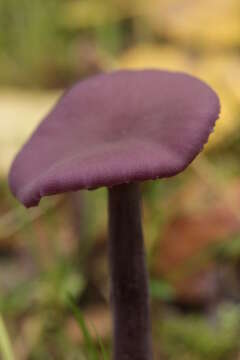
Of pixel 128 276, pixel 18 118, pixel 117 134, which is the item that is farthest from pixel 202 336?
pixel 18 118

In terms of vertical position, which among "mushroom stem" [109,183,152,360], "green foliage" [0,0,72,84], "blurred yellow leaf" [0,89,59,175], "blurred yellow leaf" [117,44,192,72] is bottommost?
"green foliage" [0,0,72,84]

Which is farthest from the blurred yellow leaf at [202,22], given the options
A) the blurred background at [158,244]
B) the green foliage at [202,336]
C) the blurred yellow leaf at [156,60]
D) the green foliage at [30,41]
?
the green foliage at [202,336]

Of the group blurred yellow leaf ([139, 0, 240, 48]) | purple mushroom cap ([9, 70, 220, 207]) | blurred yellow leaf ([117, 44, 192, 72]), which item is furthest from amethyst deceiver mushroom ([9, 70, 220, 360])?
blurred yellow leaf ([139, 0, 240, 48])

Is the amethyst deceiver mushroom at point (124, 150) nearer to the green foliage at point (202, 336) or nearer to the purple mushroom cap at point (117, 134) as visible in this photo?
the purple mushroom cap at point (117, 134)

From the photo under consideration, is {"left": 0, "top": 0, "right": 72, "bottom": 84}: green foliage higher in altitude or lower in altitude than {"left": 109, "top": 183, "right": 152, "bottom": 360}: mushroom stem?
lower

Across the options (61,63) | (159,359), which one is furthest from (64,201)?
(61,63)

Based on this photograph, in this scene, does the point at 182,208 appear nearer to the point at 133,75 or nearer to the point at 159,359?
the point at 159,359

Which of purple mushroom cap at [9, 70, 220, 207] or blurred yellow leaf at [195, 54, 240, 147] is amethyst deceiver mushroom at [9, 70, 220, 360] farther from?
blurred yellow leaf at [195, 54, 240, 147]

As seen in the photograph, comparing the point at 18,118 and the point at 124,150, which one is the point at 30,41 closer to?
the point at 18,118
